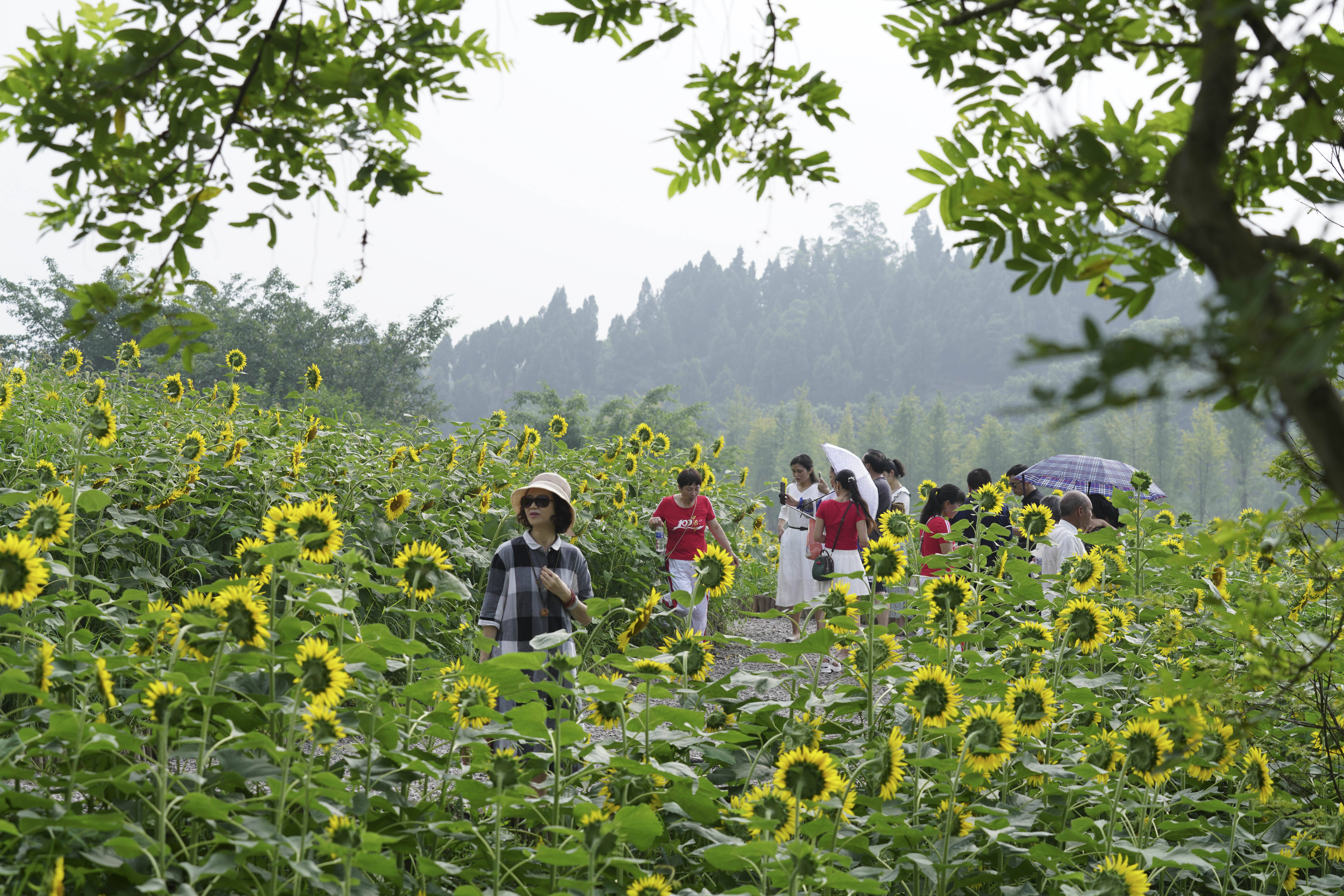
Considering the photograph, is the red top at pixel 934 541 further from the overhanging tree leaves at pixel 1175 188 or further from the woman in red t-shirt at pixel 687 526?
the overhanging tree leaves at pixel 1175 188

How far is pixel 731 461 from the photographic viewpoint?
1011cm

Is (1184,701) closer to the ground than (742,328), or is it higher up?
closer to the ground

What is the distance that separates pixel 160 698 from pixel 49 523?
2.19ft

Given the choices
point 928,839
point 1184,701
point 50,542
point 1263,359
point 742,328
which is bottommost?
point 928,839

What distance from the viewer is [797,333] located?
12369 cm

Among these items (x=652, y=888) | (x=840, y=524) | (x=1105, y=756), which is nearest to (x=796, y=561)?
(x=840, y=524)

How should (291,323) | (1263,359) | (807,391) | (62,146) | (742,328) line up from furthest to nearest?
1. (742,328)
2. (807,391)
3. (291,323)
4. (62,146)
5. (1263,359)

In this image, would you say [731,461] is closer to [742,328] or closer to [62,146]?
[62,146]

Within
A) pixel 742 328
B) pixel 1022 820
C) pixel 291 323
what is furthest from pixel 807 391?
pixel 1022 820

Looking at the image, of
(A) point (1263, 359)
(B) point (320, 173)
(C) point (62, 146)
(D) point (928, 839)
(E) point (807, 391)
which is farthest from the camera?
(E) point (807, 391)

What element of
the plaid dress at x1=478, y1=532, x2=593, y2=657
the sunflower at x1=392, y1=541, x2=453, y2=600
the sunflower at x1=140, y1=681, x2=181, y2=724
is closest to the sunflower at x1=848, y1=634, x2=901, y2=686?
the sunflower at x1=392, y1=541, x2=453, y2=600

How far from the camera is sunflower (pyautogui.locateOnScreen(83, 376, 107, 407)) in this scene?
5.27 meters

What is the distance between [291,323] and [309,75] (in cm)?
4205

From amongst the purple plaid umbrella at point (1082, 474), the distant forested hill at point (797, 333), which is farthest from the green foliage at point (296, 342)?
the distant forested hill at point (797, 333)
